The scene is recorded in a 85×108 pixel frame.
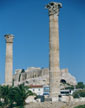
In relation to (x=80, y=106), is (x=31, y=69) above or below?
above

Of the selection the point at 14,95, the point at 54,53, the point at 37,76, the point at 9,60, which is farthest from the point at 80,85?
the point at 54,53

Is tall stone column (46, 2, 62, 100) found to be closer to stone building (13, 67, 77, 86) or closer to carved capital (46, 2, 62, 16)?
carved capital (46, 2, 62, 16)

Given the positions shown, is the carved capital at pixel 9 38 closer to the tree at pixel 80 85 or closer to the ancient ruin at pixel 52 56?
the ancient ruin at pixel 52 56

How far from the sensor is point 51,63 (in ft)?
104

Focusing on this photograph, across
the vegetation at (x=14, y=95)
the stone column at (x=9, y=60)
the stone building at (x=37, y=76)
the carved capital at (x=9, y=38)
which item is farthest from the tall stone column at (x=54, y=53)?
the stone building at (x=37, y=76)

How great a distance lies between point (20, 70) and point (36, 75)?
27.7 ft

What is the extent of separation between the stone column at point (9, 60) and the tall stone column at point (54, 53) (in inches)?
448

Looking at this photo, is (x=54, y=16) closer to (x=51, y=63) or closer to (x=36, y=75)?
(x=51, y=63)

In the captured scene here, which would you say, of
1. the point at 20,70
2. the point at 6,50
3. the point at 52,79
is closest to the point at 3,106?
the point at 52,79

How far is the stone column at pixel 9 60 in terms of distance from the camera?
4141 cm

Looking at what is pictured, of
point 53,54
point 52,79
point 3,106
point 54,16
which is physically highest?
point 54,16

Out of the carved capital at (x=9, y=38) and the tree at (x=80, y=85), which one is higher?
the carved capital at (x=9, y=38)

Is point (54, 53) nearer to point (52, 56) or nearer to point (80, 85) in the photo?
point (52, 56)

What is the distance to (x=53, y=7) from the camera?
108ft
